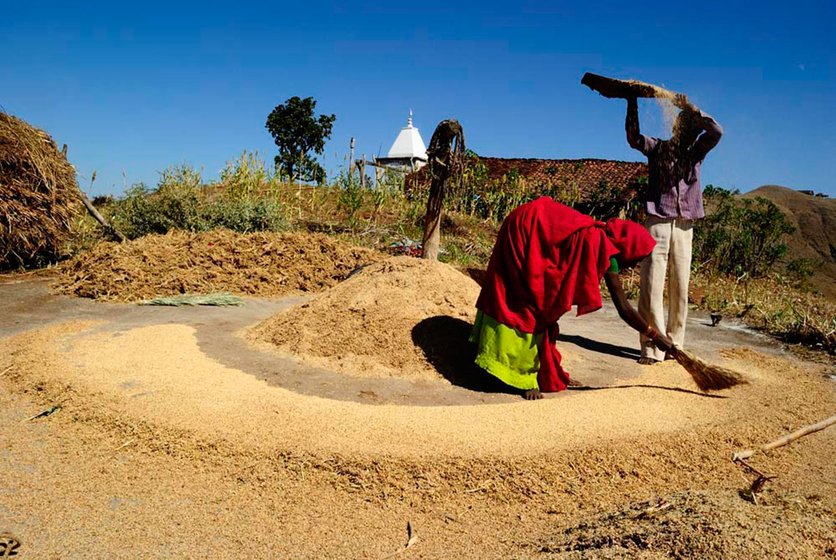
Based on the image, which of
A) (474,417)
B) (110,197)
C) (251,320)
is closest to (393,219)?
(110,197)

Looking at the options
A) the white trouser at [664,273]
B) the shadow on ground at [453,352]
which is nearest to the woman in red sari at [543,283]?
the shadow on ground at [453,352]

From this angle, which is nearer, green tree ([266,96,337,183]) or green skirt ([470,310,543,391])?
green skirt ([470,310,543,391])

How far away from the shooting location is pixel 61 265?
7.87 meters

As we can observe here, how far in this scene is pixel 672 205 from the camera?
4508mm

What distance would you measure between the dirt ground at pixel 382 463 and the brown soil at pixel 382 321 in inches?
7.2

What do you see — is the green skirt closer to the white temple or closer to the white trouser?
the white trouser

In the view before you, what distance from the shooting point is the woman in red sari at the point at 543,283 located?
3.51 meters

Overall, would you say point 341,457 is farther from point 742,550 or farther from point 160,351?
point 160,351

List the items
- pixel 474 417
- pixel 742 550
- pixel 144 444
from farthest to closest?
pixel 474 417
pixel 144 444
pixel 742 550

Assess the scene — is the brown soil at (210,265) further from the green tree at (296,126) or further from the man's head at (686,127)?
the green tree at (296,126)

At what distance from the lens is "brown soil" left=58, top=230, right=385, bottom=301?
6785 mm

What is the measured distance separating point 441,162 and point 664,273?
284cm

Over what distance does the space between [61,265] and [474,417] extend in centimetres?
672

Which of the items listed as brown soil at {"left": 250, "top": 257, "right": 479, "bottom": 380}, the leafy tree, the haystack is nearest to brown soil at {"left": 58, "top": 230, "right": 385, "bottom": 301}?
the haystack
